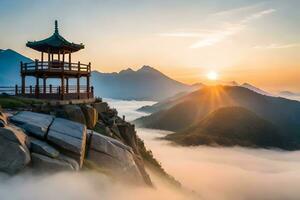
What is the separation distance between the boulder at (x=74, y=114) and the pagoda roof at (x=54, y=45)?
1159cm

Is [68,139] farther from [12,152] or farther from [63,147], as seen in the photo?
[12,152]

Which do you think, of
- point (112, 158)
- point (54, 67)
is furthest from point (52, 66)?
point (112, 158)

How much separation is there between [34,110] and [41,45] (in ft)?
44.9

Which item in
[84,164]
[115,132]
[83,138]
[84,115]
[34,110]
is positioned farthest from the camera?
[115,132]

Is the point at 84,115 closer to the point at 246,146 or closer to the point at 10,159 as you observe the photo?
the point at 10,159

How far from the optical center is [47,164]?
2423cm

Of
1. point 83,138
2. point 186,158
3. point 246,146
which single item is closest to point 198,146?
point 186,158

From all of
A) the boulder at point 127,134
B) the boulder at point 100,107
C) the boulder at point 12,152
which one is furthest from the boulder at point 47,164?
the boulder at point 100,107

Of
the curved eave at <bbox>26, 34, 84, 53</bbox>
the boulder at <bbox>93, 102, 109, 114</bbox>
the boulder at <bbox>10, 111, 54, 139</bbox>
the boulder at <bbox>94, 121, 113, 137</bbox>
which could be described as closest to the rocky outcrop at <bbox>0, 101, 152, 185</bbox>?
the boulder at <bbox>10, 111, 54, 139</bbox>

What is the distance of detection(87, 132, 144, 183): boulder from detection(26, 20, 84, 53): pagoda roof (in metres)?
18.8

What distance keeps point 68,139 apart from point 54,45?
72.0ft

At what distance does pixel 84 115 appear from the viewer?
41781 millimetres

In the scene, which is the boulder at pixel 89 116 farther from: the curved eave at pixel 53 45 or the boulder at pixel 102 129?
the curved eave at pixel 53 45

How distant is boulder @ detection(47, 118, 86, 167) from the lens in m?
27.6
